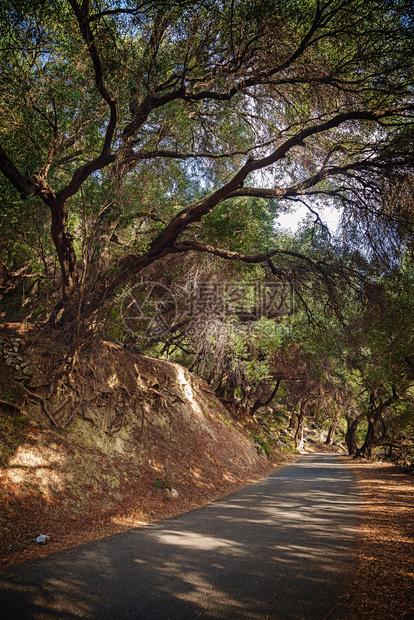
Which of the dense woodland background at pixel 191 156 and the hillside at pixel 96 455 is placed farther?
the dense woodland background at pixel 191 156

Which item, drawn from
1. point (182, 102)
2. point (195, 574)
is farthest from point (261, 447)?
point (182, 102)

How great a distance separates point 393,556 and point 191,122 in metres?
9.84

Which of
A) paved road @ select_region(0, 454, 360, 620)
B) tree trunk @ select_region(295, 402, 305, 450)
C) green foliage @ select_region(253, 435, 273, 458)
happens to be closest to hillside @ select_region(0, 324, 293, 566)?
paved road @ select_region(0, 454, 360, 620)

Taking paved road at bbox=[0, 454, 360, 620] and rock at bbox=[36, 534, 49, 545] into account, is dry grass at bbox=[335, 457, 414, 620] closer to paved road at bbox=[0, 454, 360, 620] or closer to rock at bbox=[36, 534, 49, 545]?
paved road at bbox=[0, 454, 360, 620]

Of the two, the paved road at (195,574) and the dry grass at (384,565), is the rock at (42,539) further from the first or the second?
the dry grass at (384,565)

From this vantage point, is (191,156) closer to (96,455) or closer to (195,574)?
(96,455)

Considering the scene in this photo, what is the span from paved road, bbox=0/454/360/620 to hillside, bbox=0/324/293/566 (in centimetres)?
84

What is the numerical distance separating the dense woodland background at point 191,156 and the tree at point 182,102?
0.05m

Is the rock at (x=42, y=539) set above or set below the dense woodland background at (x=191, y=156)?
below

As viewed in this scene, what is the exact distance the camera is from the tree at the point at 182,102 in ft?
19.6

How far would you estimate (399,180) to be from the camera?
6777mm

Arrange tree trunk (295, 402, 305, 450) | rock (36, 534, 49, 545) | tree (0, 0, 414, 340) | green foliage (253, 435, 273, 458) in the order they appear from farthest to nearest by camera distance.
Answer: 1. tree trunk (295, 402, 305, 450)
2. green foliage (253, 435, 273, 458)
3. tree (0, 0, 414, 340)
4. rock (36, 534, 49, 545)

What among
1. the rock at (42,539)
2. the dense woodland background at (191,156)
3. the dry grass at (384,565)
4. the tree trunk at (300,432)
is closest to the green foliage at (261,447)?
the dense woodland background at (191,156)

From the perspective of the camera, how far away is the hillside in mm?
4988
